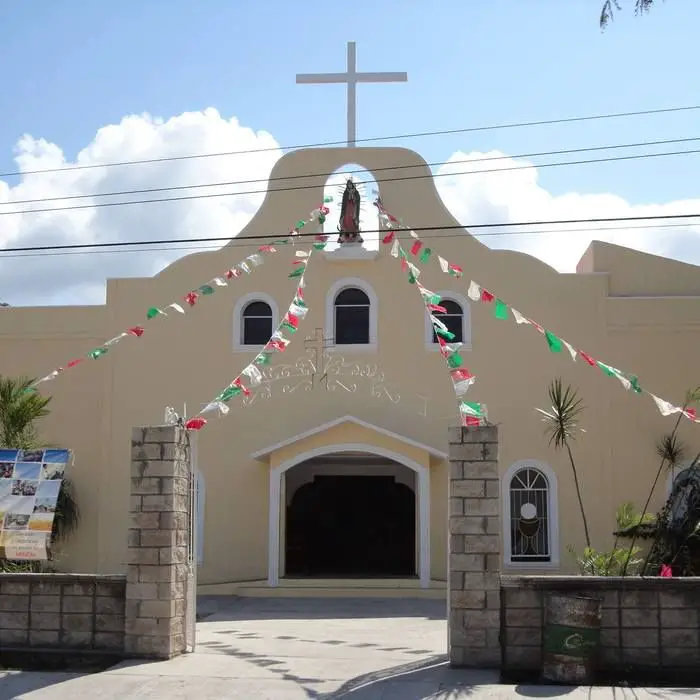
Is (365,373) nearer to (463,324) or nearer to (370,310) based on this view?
(370,310)

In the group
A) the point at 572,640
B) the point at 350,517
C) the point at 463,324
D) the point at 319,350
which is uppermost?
the point at 463,324

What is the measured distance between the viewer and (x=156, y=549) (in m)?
10.8

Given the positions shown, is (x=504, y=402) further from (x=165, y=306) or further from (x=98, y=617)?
(x=98, y=617)

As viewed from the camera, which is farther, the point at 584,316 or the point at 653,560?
the point at 584,316

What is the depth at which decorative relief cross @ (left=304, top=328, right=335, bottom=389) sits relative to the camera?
717 inches

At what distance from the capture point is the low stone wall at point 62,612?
10.9m

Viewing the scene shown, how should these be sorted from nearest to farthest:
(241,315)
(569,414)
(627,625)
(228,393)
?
(627,625) → (228,393) → (569,414) → (241,315)

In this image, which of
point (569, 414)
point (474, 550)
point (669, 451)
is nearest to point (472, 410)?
point (474, 550)

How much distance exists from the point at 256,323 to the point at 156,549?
822 centimetres

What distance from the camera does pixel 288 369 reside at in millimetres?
18297

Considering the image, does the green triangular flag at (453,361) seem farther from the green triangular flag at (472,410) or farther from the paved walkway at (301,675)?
the paved walkway at (301,675)

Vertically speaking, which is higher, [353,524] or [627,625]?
[353,524]

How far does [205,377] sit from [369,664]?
339 inches

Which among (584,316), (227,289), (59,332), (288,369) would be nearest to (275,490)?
(288,369)
